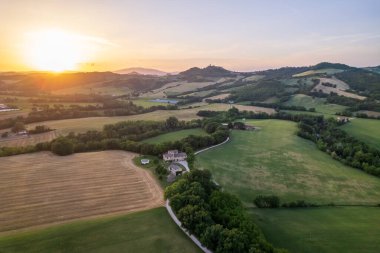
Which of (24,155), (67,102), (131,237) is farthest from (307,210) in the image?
(67,102)

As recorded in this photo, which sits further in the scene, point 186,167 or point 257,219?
point 186,167

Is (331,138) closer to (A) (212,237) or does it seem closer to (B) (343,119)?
(B) (343,119)

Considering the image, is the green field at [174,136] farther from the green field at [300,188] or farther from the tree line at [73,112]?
the tree line at [73,112]

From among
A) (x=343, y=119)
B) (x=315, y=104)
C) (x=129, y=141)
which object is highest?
(x=129, y=141)

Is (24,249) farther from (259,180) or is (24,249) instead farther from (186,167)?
(259,180)

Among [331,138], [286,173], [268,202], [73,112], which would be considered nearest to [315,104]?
[331,138]

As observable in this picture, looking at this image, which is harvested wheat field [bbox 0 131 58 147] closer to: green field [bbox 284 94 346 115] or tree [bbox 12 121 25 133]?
tree [bbox 12 121 25 133]

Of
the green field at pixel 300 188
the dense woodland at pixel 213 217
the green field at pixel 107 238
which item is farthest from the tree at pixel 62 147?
the dense woodland at pixel 213 217
